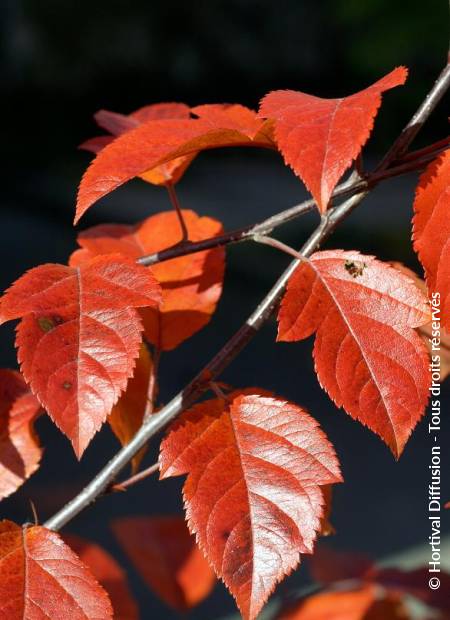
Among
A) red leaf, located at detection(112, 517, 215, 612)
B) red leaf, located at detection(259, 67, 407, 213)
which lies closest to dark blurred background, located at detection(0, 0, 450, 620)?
red leaf, located at detection(112, 517, 215, 612)

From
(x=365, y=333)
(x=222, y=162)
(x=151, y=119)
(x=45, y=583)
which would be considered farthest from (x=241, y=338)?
(x=222, y=162)

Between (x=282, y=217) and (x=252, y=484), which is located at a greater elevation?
(x=282, y=217)

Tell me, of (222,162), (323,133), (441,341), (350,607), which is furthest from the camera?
(222,162)

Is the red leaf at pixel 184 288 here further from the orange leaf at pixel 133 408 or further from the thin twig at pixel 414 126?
the thin twig at pixel 414 126

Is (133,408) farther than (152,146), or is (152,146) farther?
(133,408)

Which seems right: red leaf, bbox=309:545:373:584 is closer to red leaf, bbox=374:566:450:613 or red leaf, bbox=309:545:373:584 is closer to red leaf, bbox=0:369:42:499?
red leaf, bbox=374:566:450:613

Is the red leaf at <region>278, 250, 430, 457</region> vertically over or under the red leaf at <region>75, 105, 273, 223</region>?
under

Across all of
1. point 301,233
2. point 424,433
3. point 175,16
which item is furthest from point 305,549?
point 175,16

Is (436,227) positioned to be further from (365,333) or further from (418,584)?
(418,584)
